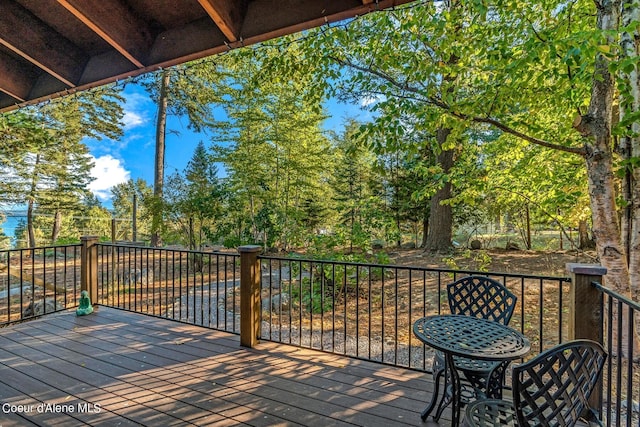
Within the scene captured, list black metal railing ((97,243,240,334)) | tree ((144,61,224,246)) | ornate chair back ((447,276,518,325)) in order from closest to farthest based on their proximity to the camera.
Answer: ornate chair back ((447,276,518,325)) → black metal railing ((97,243,240,334)) → tree ((144,61,224,246))

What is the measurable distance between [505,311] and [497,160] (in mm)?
3930

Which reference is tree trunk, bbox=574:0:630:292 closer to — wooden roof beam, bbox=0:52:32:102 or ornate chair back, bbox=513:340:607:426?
ornate chair back, bbox=513:340:607:426

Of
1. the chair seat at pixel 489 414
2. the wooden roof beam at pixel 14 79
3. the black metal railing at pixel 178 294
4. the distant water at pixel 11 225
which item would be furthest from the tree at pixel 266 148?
the distant water at pixel 11 225

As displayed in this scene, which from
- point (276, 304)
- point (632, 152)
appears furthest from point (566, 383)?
point (276, 304)

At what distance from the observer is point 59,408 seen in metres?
2.09

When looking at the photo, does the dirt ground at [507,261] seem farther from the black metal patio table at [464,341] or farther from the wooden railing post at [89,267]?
the wooden railing post at [89,267]

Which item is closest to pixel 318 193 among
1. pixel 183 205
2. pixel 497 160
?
pixel 183 205

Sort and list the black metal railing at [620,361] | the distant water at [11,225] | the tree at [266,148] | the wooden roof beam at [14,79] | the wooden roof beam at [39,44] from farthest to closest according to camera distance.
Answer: the distant water at [11,225] → the tree at [266,148] → the wooden roof beam at [14,79] → the wooden roof beam at [39,44] → the black metal railing at [620,361]

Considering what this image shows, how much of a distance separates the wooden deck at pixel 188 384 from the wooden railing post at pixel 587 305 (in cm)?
109

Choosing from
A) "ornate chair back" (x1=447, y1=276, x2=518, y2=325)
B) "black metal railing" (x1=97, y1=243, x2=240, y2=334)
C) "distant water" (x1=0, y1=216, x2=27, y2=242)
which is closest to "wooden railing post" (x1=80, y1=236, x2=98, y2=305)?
"black metal railing" (x1=97, y1=243, x2=240, y2=334)

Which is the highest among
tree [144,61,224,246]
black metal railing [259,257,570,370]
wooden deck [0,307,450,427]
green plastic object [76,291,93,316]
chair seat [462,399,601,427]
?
tree [144,61,224,246]

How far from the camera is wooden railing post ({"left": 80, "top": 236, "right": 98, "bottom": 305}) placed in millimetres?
4008

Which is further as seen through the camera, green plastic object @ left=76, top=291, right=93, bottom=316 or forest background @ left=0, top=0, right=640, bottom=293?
green plastic object @ left=76, top=291, right=93, bottom=316

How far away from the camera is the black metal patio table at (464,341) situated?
5.09 feet
